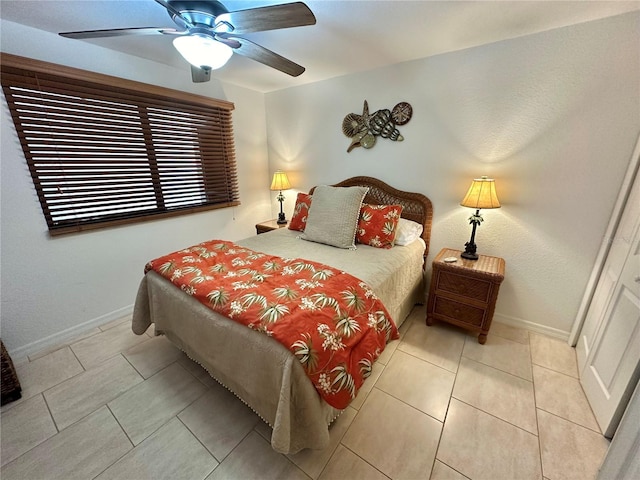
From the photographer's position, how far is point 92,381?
5.42 ft

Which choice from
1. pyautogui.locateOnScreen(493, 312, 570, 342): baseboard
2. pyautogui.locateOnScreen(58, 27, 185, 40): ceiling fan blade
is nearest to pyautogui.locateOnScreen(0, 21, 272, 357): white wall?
pyautogui.locateOnScreen(58, 27, 185, 40): ceiling fan blade

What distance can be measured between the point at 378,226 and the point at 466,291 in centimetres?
84

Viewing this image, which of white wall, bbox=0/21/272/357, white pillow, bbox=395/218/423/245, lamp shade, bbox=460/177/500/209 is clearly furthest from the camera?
white pillow, bbox=395/218/423/245

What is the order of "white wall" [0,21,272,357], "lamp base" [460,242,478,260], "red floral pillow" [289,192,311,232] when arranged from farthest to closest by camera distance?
"red floral pillow" [289,192,311,232] < "lamp base" [460,242,478,260] < "white wall" [0,21,272,357]

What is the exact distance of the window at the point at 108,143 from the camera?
1740mm

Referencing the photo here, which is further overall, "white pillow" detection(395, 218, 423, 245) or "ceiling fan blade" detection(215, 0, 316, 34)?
"white pillow" detection(395, 218, 423, 245)

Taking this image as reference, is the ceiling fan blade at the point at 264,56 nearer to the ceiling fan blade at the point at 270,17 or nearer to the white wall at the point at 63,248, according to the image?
the ceiling fan blade at the point at 270,17

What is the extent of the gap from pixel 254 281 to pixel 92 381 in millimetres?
1331

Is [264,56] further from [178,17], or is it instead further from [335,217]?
[335,217]

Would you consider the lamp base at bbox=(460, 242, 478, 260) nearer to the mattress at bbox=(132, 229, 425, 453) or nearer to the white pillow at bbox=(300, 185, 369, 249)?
the mattress at bbox=(132, 229, 425, 453)

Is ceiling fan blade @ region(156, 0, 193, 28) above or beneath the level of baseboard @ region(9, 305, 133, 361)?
above

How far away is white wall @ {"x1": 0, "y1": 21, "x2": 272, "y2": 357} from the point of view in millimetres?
1707

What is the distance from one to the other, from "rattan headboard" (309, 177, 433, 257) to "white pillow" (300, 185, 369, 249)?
375 millimetres

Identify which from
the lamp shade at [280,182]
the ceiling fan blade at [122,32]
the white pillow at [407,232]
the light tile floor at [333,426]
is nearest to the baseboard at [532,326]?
the light tile floor at [333,426]
